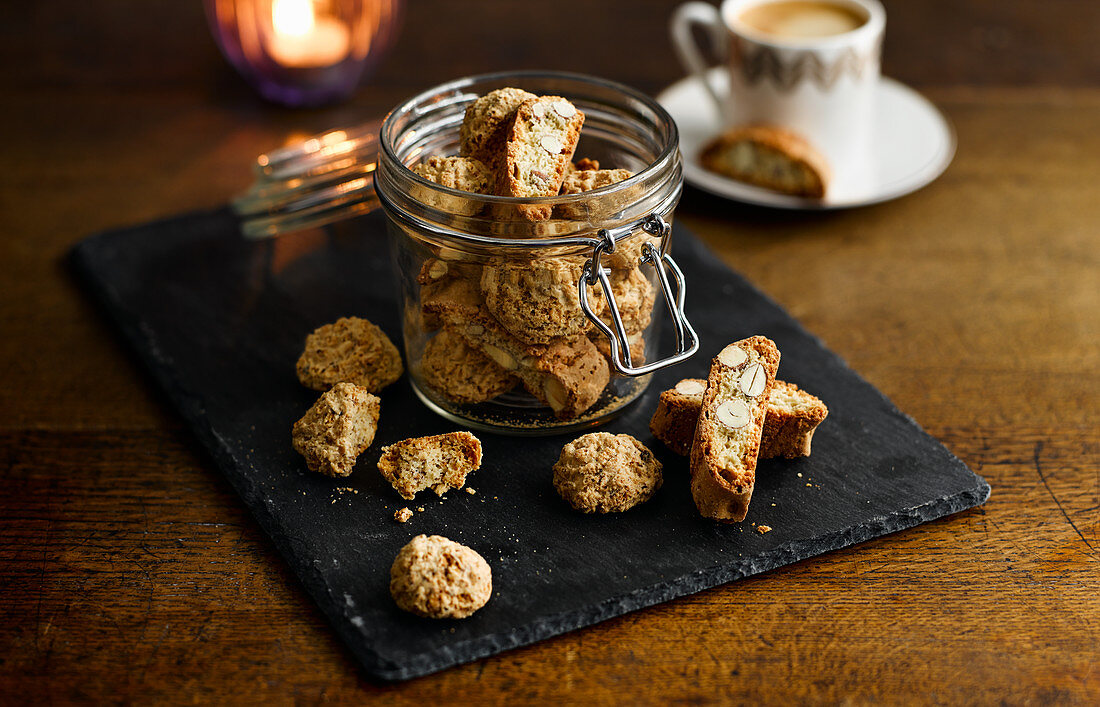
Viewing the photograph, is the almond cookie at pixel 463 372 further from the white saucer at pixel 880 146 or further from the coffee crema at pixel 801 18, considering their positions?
the coffee crema at pixel 801 18

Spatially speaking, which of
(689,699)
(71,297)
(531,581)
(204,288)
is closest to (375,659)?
(531,581)

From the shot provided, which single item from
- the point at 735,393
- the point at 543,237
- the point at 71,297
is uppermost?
the point at 543,237

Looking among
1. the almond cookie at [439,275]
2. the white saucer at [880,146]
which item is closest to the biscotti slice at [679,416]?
the almond cookie at [439,275]

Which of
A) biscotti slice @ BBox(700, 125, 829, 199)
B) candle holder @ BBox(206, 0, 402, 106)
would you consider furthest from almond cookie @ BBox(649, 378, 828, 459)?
candle holder @ BBox(206, 0, 402, 106)

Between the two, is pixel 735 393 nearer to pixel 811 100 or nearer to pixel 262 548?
pixel 262 548

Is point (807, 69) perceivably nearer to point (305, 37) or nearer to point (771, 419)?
point (771, 419)

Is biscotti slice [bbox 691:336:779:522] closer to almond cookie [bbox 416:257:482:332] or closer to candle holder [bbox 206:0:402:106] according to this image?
almond cookie [bbox 416:257:482:332]
